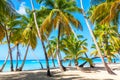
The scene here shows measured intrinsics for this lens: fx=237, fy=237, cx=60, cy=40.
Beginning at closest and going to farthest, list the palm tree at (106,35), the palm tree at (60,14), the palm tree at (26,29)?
1. the palm tree at (60,14)
2. the palm tree at (26,29)
3. the palm tree at (106,35)

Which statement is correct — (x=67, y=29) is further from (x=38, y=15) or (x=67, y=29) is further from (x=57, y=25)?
(x=38, y=15)

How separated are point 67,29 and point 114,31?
1630 centimetres

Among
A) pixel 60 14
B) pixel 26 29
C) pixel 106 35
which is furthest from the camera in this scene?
pixel 106 35

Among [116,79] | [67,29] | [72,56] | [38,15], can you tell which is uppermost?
[38,15]

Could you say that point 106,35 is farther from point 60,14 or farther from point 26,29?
point 60,14

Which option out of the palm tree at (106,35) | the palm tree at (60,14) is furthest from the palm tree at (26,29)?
the palm tree at (106,35)

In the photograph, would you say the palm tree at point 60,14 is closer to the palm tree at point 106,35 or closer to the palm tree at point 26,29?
the palm tree at point 26,29

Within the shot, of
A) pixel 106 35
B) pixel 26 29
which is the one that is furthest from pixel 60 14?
pixel 106 35

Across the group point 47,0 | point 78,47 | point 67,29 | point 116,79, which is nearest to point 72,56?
point 78,47

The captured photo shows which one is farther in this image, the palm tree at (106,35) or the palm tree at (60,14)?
the palm tree at (106,35)

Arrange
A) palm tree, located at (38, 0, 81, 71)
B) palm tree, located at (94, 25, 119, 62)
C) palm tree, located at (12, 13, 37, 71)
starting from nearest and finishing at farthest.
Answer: palm tree, located at (38, 0, 81, 71), palm tree, located at (12, 13, 37, 71), palm tree, located at (94, 25, 119, 62)

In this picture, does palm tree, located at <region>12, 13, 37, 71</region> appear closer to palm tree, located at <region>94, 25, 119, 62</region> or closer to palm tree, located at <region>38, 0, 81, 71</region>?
palm tree, located at <region>38, 0, 81, 71</region>

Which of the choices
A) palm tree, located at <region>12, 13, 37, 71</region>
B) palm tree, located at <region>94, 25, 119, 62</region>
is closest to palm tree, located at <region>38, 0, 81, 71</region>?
palm tree, located at <region>12, 13, 37, 71</region>

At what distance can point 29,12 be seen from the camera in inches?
1101
